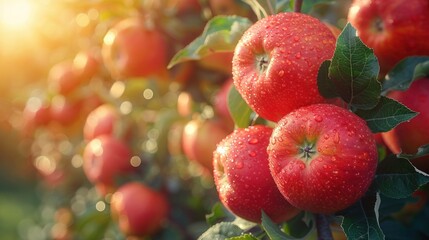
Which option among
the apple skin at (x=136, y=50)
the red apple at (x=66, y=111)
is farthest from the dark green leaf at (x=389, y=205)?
the red apple at (x=66, y=111)

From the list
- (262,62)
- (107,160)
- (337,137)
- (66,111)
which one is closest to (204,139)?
(107,160)

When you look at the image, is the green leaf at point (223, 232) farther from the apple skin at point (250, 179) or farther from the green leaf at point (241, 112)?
the green leaf at point (241, 112)

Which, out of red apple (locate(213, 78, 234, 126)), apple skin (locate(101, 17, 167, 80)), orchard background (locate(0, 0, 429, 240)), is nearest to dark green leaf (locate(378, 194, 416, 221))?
orchard background (locate(0, 0, 429, 240))

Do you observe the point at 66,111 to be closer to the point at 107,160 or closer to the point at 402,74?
the point at 107,160

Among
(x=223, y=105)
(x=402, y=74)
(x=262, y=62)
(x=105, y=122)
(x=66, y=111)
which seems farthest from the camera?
(x=66, y=111)

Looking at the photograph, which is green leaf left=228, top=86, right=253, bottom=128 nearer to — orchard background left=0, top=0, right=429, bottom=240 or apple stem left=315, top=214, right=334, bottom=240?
orchard background left=0, top=0, right=429, bottom=240

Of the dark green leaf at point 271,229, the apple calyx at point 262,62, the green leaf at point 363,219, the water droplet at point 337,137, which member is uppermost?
the apple calyx at point 262,62
